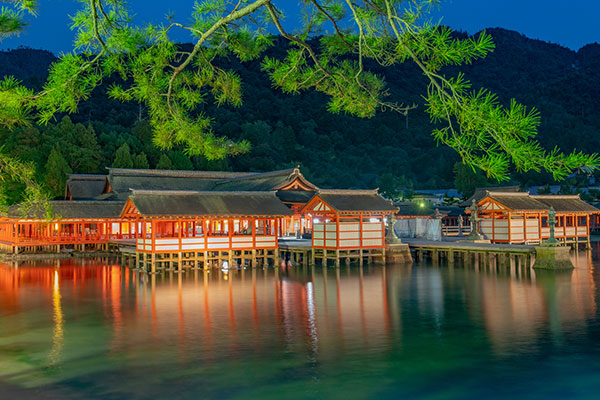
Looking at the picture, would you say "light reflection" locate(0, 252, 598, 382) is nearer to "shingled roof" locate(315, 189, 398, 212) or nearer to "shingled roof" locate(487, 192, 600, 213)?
"shingled roof" locate(315, 189, 398, 212)

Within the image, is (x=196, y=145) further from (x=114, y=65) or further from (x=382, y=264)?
(x=382, y=264)

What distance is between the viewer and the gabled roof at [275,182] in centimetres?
4028

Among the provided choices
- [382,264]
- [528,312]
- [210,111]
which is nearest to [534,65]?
[210,111]

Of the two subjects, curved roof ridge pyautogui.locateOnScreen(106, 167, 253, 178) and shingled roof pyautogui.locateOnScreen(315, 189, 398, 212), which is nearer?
shingled roof pyautogui.locateOnScreen(315, 189, 398, 212)

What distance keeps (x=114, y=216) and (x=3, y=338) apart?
24.9m

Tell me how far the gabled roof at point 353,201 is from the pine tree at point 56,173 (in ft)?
88.4

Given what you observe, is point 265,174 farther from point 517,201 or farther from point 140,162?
point 517,201

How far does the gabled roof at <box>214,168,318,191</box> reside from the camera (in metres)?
40.3

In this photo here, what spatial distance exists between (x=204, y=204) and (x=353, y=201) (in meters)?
7.46

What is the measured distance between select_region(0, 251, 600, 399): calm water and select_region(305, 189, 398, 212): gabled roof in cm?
658

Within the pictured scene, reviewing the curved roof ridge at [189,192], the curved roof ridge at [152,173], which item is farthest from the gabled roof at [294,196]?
the curved roof ridge at [152,173]

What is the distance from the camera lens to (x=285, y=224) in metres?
44.2

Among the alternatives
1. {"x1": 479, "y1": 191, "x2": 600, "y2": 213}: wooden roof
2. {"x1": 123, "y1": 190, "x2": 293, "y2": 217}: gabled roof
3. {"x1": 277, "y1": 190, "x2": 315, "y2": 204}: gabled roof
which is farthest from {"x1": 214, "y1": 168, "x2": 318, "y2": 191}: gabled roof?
{"x1": 479, "y1": 191, "x2": 600, "y2": 213}: wooden roof

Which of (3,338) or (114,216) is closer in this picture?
(3,338)
